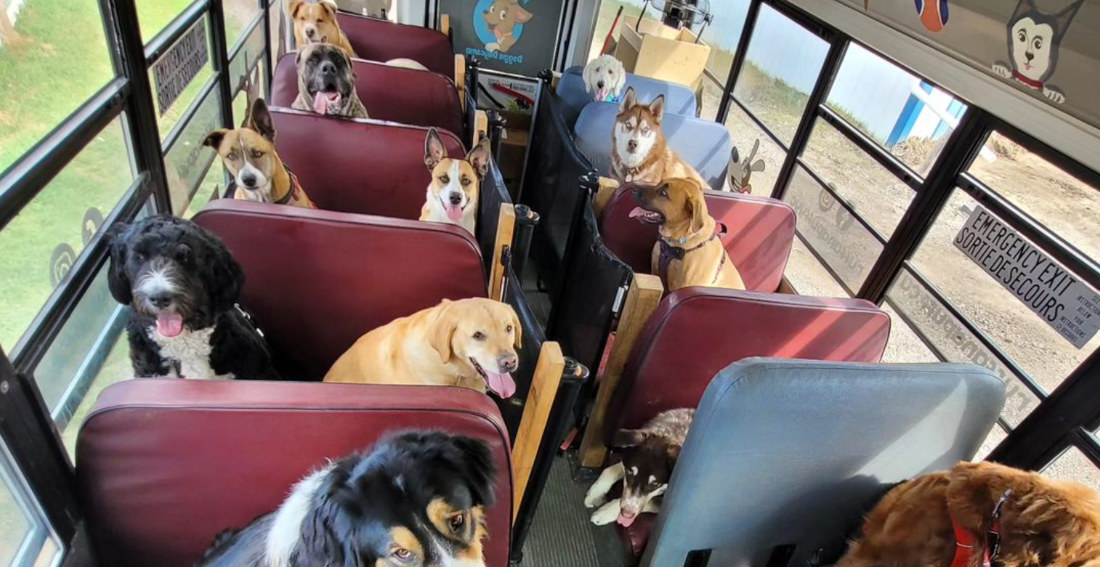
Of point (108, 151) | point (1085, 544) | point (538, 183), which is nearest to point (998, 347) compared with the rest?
point (1085, 544)

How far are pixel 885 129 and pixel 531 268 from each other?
1.95 m

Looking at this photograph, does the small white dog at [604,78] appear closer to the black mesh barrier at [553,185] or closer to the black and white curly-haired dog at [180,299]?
the black mesh barrier at [553,185]

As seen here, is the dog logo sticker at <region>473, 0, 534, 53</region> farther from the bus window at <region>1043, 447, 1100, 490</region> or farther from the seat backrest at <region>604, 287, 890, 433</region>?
the bus window at <region>1043, 447, 1100, 490</region>

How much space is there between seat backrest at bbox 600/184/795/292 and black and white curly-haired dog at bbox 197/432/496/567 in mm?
1566

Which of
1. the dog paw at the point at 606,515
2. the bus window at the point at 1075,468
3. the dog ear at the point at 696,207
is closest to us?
the bus window at the point at 1075,468

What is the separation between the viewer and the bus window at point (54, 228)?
1123mm

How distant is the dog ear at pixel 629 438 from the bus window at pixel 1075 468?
1.22m

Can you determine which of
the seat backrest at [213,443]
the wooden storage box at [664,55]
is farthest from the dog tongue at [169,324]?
the wooden storage box at [664,55]

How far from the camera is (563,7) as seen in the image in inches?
160

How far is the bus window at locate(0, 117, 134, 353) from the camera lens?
1123 mm

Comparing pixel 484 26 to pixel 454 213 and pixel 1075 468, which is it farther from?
pixel 1075 468

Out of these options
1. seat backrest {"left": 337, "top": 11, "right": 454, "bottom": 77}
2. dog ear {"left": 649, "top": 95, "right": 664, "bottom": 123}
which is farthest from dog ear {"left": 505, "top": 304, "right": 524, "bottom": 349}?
seat backrest {"left": 337, "top": 11, "right": 454, "bottom": 77}

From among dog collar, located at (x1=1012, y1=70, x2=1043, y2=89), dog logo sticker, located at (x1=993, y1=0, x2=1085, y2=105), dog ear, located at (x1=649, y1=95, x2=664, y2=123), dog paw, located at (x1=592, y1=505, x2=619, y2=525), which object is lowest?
dog paw, located at (x1=592, y1=505, x2=619, y2=525)

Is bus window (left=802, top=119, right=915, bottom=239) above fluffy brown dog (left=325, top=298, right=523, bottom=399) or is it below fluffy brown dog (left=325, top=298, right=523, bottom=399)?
above
